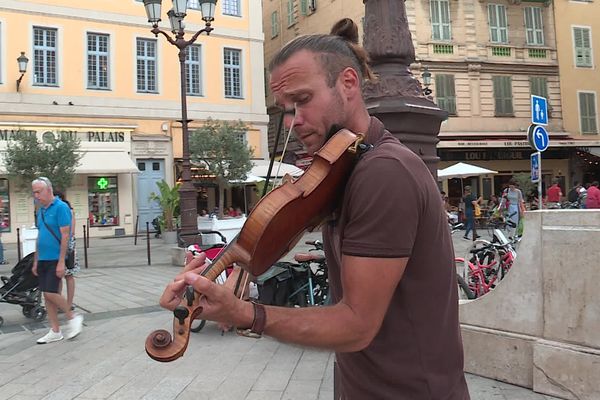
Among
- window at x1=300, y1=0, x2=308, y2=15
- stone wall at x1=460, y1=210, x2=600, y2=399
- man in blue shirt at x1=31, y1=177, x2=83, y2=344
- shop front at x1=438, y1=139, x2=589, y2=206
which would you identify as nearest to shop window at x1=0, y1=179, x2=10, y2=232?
man in blue shirt at x1=31, y1=177, x2=83, y2=344

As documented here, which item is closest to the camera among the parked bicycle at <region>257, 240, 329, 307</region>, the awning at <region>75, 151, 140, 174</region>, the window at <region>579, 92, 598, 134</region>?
the parked bicycle at <region>257, 240, 329, 307</region>

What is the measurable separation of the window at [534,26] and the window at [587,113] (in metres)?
3.68

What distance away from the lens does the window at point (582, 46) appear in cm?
2817

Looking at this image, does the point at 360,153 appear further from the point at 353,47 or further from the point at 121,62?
the point at 121,62

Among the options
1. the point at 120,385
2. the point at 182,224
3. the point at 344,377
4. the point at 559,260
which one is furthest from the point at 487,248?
the point at 182,224

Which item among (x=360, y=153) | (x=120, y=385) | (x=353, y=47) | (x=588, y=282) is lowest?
(x=120, y=385)

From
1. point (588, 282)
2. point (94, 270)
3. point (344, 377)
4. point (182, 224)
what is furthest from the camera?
point (182, 224)

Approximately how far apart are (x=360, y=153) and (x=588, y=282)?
271 centimetres

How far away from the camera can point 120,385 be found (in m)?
4.42

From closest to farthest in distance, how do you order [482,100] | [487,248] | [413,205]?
[413,205] → [487,248] → [482,100]

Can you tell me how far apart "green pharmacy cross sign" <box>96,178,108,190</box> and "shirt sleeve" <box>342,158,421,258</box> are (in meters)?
24.0

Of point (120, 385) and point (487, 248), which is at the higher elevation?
point (487, 248)

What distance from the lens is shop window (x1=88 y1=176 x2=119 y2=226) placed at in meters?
23.3

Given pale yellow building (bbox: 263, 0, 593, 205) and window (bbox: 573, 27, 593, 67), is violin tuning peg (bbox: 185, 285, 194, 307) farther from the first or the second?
window (bbox: 573, 27, 593, 67)
